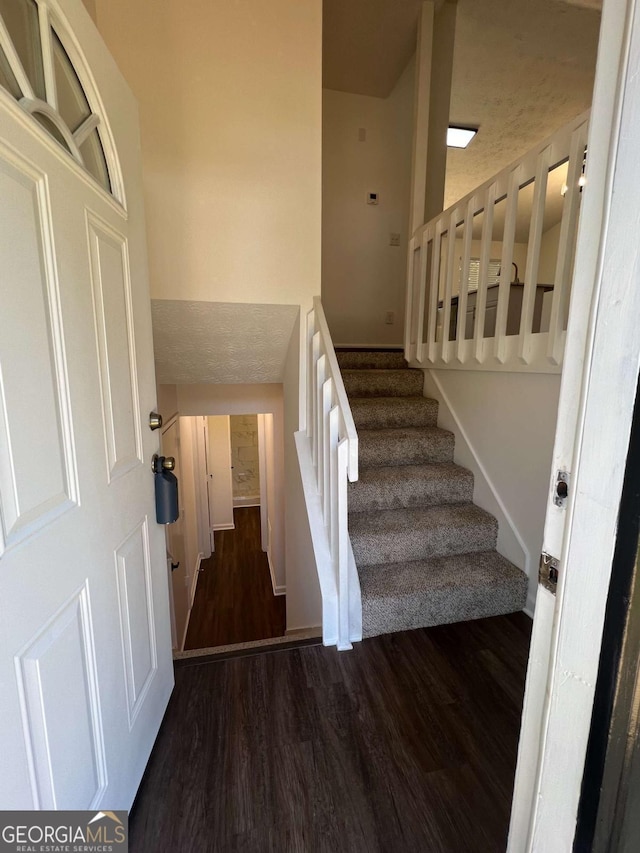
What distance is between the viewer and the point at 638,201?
41 centimetres

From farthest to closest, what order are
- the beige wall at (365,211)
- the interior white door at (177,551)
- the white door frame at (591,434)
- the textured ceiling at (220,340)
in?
the beige wall at (365,211)
the interior white door at (177,551)
the textured ceiling at (220,340)
the white door frame at (591,434)

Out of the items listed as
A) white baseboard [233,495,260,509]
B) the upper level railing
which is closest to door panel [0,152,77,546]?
the upper level railing

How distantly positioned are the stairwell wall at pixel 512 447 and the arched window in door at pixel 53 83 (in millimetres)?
1867

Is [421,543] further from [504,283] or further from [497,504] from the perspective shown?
[504,283]

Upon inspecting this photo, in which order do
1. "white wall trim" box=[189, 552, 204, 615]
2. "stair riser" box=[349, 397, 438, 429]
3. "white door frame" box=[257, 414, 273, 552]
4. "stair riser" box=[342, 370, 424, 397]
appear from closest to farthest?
"stair riser" box=[349, 397, 438, 429] < "stair riser" box=[342, 370, 424, 397] < "white wall trim" box=[189, 552, 204, 615] < "white door frame" box=[257, 414, 273, 552]

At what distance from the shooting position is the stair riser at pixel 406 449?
2.41 metres

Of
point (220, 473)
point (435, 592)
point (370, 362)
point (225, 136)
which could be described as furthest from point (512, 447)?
point (220, 473)

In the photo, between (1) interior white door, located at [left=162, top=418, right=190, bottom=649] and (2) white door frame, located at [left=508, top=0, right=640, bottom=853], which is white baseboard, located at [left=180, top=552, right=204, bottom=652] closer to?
(1) interior white door, located at [left=162, top=418, right=190, bottom=649]

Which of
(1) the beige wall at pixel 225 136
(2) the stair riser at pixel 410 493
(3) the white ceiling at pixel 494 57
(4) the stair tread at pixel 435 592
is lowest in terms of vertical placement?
(4) the stair tread at pixel 435 592

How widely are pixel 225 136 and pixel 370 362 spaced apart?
1.81 m

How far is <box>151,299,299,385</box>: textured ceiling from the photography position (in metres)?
2.05

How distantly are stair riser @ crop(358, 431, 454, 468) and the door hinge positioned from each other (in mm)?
1831

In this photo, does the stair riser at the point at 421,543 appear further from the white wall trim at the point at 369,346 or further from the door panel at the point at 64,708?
the white wall trim at the point at 369,346

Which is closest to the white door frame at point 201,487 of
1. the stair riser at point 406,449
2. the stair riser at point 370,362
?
the stair riser at point 370,362
